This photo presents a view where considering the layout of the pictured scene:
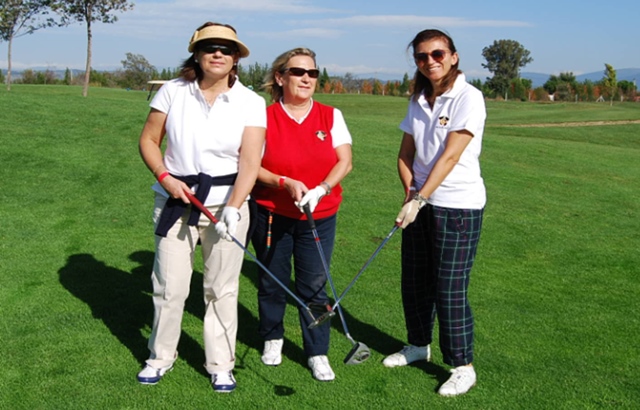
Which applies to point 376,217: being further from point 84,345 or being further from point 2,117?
point 2,117

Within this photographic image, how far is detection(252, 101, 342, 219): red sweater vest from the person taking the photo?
378 cm

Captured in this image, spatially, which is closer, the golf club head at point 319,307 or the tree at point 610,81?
the golf club head at point 319,307

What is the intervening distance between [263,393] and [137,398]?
67cm

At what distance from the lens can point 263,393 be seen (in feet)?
12.3

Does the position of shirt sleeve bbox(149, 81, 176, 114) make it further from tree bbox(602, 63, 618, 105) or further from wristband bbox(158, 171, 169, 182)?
tree bbox(602, 63, 618, 105)

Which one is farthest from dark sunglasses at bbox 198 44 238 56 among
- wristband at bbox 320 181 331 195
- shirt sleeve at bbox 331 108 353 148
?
wristband at bbox 320 181 331 195

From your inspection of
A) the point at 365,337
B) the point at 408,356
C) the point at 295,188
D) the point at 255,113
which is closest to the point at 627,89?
the point at 365,337

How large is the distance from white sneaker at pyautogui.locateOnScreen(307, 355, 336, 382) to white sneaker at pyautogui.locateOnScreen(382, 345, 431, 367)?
0.39 m

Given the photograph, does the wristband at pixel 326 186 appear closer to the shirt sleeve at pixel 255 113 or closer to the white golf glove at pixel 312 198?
the white golf glove at pixel 312 198

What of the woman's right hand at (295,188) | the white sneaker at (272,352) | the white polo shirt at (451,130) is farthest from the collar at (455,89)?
the white sneaker at (272,352)

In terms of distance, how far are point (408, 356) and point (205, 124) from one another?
191cm

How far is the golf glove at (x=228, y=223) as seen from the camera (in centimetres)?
347

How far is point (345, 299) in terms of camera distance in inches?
213

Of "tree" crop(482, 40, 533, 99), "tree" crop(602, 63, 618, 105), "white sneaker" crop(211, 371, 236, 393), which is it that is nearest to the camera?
"white sneaker" crop(211, 371, 236, 393)
